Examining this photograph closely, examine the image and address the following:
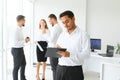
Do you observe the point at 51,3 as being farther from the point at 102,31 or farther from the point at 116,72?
the point at 116,72

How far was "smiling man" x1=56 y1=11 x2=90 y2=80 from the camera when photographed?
2902 millimetres

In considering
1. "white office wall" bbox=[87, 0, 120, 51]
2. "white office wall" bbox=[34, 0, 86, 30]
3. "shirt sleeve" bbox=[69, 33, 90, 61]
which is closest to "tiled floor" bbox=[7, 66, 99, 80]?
"white office wall" bbox=[87, 0, 120, 51]

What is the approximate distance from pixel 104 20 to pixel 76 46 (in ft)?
14.7

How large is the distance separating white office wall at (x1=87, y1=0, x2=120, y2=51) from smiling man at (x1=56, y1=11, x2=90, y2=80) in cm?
433

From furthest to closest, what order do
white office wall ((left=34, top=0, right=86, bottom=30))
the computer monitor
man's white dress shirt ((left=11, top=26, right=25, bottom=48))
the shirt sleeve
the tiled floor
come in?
1. white office wall ((left=34, top=0, right=86, bottom=30))
2. the computer monitor
3. the tiled floor
4. man's white dress shirt ((left=11, top=26, right=25, bottom=48))
5. the shirt sleeve

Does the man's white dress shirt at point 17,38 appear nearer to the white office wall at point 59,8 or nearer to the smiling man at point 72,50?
the smiling man at point 72,50

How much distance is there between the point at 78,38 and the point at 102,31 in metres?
4.48

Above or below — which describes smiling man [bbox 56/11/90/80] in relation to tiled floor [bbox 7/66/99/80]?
above

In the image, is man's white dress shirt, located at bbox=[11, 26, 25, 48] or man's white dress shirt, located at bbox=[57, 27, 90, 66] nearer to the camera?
man's white dress shirt, located at bbox=[57, 27, 90, 66]

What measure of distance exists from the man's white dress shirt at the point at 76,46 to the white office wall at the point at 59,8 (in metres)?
4.39

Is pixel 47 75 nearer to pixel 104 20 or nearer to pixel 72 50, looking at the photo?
pixel 104 20

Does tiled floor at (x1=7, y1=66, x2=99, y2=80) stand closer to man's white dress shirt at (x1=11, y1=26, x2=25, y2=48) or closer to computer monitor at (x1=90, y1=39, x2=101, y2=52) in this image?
computer monitor at (x1=90, y1=39, x2=101, y2=52)

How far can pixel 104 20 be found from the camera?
7227 millimetres

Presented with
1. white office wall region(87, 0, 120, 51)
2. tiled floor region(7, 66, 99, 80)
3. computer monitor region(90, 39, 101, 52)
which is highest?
white office wall region(87, 0, 120, 51)
